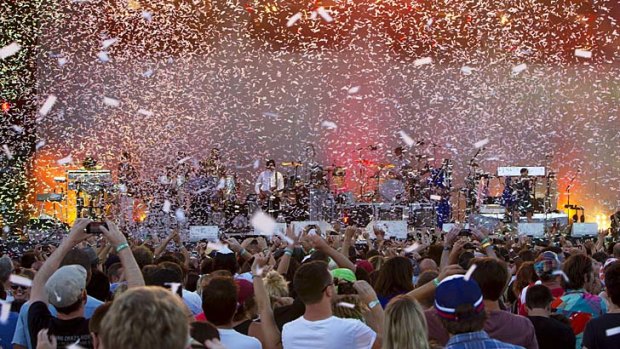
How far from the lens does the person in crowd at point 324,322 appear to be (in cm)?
411

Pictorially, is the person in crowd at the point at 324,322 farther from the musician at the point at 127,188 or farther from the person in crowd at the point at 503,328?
the musician at the point at 127,188

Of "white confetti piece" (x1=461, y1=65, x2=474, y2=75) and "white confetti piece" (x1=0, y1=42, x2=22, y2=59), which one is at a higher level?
"white confetti piece" (x1=0, y1=42, x2=22, y2=59)

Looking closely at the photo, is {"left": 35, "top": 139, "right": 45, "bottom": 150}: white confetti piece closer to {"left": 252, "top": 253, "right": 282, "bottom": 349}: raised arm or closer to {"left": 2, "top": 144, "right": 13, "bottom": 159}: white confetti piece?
{"left": 2, "top": 144, "right": 13, "bottom": 159}: white confetti piece

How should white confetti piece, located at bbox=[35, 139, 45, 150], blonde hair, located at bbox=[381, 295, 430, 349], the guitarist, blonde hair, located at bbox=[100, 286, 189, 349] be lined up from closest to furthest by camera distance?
blonde hair, located at bbox=[100, 286, 189, 349] < blonde hair, located at bbox=[381, 295, 430, 349] < the guitarist < white confetti piece, located at bbox=[35, 139, 45, 150]

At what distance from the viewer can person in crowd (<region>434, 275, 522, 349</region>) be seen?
3383 millimetres

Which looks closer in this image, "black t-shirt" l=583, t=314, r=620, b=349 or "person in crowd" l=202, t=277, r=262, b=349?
"person in crowd" l=202, t=277, r=262, b=349

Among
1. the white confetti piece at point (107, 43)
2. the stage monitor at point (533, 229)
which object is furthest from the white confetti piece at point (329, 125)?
the stage monitor at point (533, 229)

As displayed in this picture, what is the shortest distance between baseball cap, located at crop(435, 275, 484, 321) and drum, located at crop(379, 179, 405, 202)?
595 inches

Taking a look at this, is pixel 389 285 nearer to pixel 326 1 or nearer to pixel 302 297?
pixel 302 297

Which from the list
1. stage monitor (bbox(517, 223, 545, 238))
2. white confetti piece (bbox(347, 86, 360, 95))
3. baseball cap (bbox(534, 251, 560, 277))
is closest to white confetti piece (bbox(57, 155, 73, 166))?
white confetti piece (bbox(347, 86, 360, 95))

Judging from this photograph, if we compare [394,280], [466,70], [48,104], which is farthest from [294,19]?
[394,280]

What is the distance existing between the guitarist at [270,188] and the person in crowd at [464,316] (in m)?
14.9

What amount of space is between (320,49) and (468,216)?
5076 mm

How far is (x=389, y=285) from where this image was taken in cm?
520
